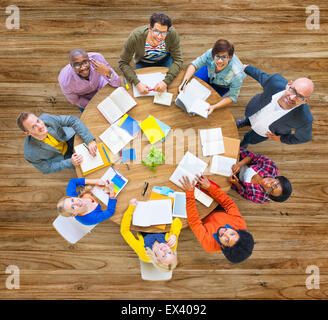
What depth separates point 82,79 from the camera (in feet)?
6.81

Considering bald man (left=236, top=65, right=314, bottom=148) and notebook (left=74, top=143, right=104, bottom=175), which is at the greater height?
bald man (left=236, top=65, right=314, bottom=148)

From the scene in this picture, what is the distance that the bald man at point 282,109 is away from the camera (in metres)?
1.79

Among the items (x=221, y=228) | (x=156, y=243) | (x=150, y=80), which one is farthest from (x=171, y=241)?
(x=150, y=80)

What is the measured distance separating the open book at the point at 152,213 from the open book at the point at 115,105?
2.38ft

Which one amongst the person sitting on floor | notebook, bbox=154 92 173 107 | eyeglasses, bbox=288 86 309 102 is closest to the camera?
eyeglasses, bbox=288 86 309 102

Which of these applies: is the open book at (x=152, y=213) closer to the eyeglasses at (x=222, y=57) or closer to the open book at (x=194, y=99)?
the open book at (x=194, y=99)

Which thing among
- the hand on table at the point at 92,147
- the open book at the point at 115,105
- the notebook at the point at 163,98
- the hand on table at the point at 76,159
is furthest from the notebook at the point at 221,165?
the hand on table at the point at 76,159

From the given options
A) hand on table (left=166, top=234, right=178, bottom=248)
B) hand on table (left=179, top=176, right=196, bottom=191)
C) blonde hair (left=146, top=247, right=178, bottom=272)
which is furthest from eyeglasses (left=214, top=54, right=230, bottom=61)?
blonde hair (left=146, top=247, right=178, bottom=272)

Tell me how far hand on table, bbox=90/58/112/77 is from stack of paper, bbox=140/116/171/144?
479 millimetres

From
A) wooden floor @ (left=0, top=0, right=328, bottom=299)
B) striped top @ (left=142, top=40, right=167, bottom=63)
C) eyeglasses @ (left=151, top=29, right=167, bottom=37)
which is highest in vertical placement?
eyeglasses @ (left=151, top=29, right=167, bottom=37)

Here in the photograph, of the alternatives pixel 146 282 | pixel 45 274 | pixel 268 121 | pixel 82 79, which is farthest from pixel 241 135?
pixel 45 274

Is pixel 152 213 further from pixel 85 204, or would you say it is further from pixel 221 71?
pixel 221 71

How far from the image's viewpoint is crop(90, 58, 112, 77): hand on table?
2023mm

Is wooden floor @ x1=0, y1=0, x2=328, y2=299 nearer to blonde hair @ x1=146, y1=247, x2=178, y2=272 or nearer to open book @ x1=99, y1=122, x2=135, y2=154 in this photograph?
blonde hair @ x1=146, y1=247, x2=178, y2=272
